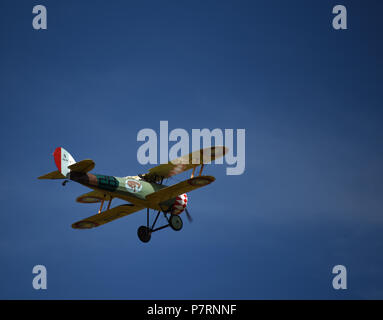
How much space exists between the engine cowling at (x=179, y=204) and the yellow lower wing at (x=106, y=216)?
165 centimetres

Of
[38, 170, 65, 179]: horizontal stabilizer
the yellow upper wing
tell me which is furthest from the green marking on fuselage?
the yellow upper wing

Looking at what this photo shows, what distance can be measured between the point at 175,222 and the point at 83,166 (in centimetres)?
585

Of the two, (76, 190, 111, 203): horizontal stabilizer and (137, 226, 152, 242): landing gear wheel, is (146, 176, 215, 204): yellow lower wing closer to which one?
(137, 226, 152, 242): landing gear wheel

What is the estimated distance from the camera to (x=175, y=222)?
120 ft

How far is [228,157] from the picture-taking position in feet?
116

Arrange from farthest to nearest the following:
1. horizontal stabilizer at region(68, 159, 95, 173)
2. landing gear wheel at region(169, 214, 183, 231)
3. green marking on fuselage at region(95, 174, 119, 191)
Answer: landing gear wheel at region(169, 214, 183, 231) < green marking on fuselage at region(95, 174, 119, 191) < horizontal stabilizer at region(68, 159, 95, 173)

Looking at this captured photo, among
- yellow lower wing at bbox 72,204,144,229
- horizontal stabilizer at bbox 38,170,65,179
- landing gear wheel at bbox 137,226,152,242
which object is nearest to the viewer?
horizontal stabilizer at bbox 38,170,65,179

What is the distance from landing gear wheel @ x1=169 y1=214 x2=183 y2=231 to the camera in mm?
36562

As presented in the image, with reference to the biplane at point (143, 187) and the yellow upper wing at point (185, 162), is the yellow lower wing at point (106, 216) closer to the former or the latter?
the biplane at point (143, 187)

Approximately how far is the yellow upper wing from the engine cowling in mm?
1239

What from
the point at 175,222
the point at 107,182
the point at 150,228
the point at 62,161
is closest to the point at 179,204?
the point at 175,222
